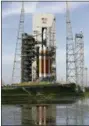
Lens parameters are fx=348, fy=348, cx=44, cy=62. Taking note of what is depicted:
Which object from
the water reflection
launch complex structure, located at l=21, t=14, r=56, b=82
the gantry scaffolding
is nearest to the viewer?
the water reflection

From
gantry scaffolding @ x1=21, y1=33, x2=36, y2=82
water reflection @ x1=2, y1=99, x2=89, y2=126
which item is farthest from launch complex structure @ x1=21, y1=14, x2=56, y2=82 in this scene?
water reflection @ x1=2, y1=99, x2=89, y2=126

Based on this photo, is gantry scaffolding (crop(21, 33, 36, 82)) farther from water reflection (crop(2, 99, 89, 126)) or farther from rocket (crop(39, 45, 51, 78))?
water reflection (crop(2, 99, 89, 126))

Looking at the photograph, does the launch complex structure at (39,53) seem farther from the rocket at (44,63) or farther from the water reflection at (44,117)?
the water reflection at (44,117)

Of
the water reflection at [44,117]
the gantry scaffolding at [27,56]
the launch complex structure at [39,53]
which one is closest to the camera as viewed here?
the water reflection at [44,117]

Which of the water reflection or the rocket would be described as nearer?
the water reflection

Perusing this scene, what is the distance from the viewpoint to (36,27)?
6.35 metres

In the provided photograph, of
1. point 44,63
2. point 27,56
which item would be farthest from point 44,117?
point 27,56

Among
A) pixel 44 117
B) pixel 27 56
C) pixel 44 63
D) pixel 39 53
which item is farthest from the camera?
pixel 27 56

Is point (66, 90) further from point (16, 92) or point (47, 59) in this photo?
point (47, 59)

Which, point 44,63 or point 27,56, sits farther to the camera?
point 27,56

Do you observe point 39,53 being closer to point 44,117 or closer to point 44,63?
point 44,63

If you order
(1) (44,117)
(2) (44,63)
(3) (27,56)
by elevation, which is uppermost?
(3) (27,56)

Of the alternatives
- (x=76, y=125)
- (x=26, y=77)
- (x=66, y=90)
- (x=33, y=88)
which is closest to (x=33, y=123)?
(x=76, y=125)

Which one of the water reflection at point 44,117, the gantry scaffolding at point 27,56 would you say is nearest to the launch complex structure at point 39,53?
the gantry scaffolding at point 27,56
